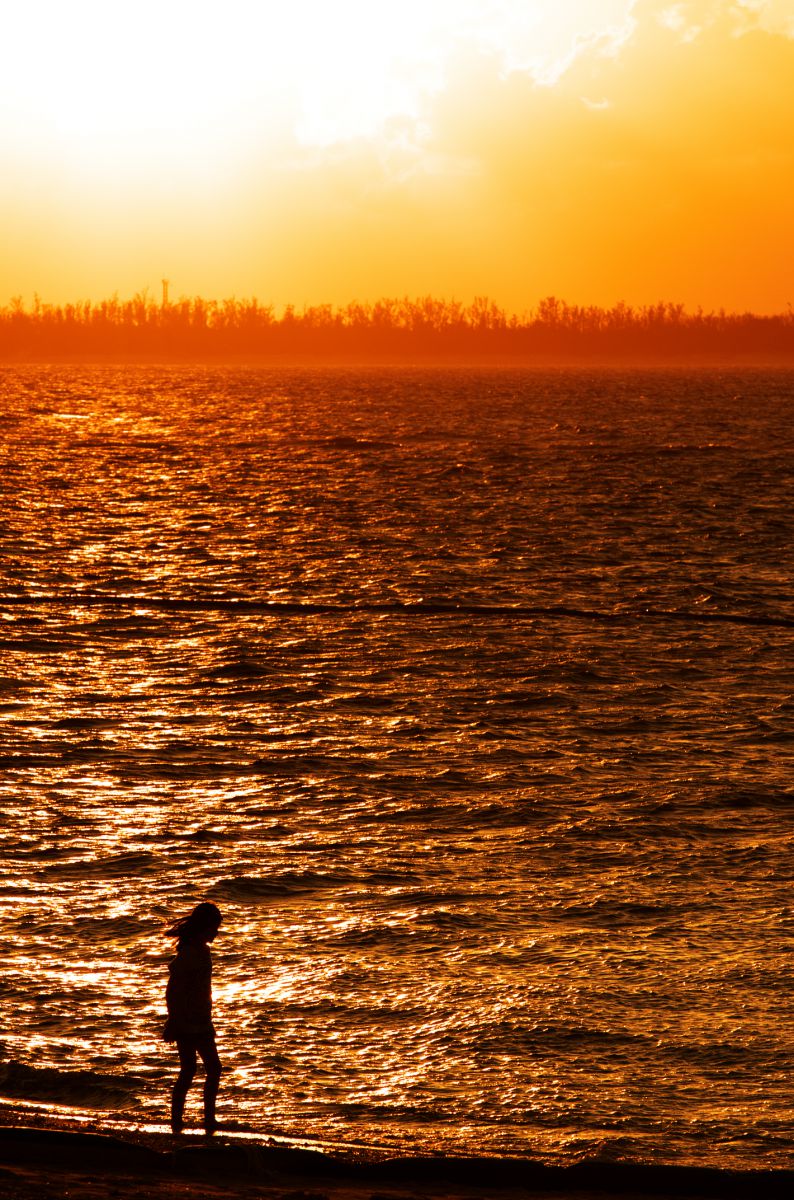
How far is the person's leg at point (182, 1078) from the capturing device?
14.5 metres

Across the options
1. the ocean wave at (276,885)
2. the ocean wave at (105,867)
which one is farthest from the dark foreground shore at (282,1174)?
the ocean wave at (105,867)

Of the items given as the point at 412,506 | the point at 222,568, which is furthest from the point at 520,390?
the point at 222,568

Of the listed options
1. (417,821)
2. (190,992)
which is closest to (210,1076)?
(190,992)

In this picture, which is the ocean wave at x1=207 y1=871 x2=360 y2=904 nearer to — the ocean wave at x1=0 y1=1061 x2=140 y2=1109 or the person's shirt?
the ocean wave at x1=0 y1=1061 x2=140 y2=1109

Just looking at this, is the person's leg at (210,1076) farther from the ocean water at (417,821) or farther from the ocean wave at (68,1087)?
the ocean wave at (68,1087)

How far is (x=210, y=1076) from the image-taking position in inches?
575

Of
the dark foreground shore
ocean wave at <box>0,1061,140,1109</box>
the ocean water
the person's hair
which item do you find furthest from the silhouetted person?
ocean wave at <box>0,1061,140,1109</box>

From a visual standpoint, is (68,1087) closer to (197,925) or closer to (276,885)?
(197,925)

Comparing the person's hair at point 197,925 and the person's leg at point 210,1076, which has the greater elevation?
the person's hair at point 197,925

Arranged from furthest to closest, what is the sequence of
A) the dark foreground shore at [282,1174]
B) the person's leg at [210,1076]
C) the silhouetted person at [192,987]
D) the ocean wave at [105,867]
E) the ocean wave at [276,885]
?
the ocean wave at [105,867]
the ocean wave at [276,885]
the person's leg at [210,1076]
the silhouetted person at [192,987]
the dark foreground shore at [282,1174]

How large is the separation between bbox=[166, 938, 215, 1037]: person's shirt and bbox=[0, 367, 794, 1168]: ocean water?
2.56 meters

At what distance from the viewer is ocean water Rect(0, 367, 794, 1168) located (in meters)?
18.0

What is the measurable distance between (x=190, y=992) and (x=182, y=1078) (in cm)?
91

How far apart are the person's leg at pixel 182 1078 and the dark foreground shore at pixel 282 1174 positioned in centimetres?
19
